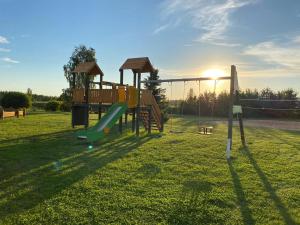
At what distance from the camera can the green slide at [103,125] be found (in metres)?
10.8

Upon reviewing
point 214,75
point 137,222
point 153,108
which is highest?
point 214,75

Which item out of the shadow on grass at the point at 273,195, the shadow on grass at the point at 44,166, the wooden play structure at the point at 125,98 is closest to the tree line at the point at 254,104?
the wooden play structure at the point at 125,98

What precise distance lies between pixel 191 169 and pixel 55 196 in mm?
3313

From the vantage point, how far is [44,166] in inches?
270

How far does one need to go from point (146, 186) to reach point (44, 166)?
2.73m

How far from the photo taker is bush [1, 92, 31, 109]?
96.4ft

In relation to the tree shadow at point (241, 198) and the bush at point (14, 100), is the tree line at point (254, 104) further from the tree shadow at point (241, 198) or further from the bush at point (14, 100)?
the tree shadow at point (241, 198)

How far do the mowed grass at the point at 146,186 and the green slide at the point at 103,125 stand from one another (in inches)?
52.6

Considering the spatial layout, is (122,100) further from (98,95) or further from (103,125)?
(103,125)

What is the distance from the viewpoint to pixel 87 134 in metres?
10.8

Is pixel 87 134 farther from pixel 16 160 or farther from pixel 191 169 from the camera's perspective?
pixel 191 169

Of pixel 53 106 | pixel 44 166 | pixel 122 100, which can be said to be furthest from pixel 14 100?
pixel 44 166

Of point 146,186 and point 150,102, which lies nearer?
point 146,186

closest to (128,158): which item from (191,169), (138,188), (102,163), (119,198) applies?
(102,163)
